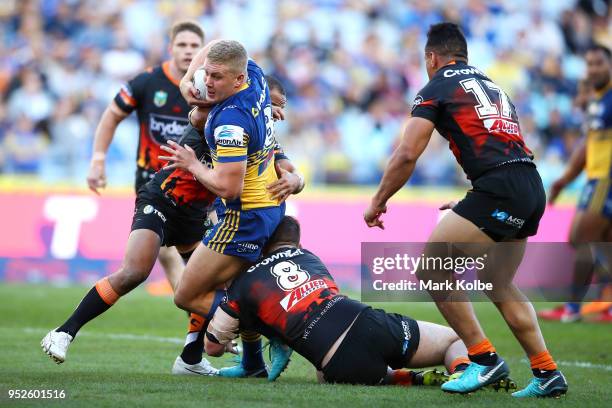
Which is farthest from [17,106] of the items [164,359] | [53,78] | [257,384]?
[257,384]

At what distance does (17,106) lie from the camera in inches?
701

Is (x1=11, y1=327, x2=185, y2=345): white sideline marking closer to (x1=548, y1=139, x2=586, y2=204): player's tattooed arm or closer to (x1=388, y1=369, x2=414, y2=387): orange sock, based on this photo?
(x1=388, y1=369, x2=414, y2=387): orange sock

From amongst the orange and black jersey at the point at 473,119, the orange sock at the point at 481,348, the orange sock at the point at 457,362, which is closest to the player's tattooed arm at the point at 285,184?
the orange and black jersey at the point at 473,119

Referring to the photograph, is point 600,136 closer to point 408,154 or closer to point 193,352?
point 408,154

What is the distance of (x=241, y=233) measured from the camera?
6.78 meters

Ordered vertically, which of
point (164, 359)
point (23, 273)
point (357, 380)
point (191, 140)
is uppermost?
point (191, 140)

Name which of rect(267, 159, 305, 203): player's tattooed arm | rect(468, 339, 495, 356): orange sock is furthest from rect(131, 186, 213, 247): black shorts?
rect(468, 339, 495, 356): orange sock

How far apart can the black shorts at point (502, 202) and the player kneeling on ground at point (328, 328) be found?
2.63ft

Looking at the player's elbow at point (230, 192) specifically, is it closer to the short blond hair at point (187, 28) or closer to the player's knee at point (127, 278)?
the player's knee at point (127, 278)

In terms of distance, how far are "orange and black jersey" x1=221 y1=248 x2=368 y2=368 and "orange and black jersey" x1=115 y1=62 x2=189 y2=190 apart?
288cm

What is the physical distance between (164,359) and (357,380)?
2.21 meters

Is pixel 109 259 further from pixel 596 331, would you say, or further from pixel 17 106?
pixel 596 331

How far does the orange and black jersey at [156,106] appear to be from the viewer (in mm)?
9164

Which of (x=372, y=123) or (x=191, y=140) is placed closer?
(x=191, y=140)
